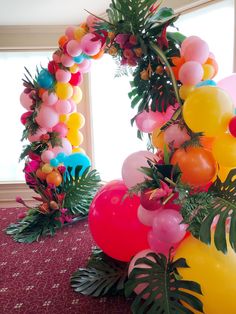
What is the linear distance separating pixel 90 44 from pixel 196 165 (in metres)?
1.35

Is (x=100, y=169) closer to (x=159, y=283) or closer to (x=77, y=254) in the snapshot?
(x=77, y=254)

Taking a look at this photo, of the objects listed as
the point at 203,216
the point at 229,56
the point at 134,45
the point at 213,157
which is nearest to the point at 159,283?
the point at 203,216

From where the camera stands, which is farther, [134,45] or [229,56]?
[229,56]

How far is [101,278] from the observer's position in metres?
1.90

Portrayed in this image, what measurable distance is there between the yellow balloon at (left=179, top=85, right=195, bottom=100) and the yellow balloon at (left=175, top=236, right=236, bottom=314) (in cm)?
68

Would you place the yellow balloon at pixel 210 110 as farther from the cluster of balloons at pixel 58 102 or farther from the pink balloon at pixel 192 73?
the cluster of balloons at pixel 58 102

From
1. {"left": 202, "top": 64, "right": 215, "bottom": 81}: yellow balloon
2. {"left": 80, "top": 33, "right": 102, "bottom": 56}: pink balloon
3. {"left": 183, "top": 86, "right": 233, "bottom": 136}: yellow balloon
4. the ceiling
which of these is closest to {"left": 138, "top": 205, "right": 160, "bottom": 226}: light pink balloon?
{"left": 183, "top": 86, "right": 233, "bottom": 136}: yellow balloon

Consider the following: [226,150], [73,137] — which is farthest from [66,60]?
[226,150]

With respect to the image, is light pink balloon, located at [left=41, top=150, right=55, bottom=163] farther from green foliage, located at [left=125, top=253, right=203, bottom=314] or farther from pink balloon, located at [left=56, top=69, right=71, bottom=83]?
green foliage, located at [left=125, top=253, right=203, bottom=314]

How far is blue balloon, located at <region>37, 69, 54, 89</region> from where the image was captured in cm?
260

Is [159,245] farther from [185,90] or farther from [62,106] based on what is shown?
[62,106]

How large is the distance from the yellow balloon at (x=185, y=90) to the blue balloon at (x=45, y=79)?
146 centimetres

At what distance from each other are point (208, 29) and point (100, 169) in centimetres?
219

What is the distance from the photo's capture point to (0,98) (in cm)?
399
